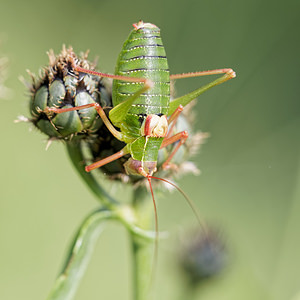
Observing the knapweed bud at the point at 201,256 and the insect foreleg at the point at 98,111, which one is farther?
the knapweed bud at the point at 201,256

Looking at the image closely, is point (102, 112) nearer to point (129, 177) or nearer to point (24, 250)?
point (129, 177)

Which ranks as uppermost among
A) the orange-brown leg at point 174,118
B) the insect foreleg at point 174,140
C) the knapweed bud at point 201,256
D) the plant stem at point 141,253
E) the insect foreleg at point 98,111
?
the insect foreleg at point 98,111

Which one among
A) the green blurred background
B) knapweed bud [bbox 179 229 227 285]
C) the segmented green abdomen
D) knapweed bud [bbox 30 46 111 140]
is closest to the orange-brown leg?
the segmented green abdomen

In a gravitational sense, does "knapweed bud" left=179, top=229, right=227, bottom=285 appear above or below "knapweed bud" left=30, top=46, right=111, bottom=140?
below

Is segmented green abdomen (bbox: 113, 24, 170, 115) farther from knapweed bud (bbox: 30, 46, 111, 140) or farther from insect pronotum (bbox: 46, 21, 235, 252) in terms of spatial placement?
knapweed bud (bbox: 30, 46, 111, 140)

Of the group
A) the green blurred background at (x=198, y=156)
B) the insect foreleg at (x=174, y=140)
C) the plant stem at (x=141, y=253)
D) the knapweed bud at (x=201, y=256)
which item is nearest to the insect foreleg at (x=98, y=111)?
A: the insect foreleg at (x=174, y=140)

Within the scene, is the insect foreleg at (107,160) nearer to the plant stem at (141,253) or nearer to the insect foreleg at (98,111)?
the insect foreleg at (98,111)
